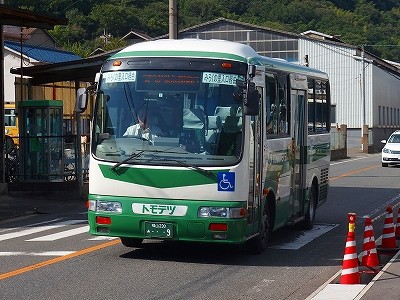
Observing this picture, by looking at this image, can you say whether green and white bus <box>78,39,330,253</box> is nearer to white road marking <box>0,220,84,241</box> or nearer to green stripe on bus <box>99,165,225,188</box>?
green stripe on bus <box>99,165,225,188</box>

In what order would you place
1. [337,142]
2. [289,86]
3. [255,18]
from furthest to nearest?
[255,18], [337,142], [289,86]

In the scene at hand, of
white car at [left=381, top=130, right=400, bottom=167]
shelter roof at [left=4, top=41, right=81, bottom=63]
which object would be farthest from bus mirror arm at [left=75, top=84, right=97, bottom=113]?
shelter roof at [left=4, top=41, right=81, bottom=63]

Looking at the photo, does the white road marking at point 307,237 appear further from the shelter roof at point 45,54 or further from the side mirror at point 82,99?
the shelter roof at point 45,54

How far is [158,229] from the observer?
1273 centimetres

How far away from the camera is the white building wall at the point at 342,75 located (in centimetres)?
8119

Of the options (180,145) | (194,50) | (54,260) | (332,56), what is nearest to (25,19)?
(194,50)

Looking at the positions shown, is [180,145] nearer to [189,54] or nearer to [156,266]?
[189,54]

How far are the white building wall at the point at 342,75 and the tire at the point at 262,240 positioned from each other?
222ft

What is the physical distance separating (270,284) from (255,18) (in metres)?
110

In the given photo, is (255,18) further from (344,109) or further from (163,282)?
(163,282)

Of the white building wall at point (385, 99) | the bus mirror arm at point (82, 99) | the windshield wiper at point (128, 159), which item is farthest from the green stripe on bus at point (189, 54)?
the white building wall at point (385, 99)

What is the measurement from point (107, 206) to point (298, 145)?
4.74 metres

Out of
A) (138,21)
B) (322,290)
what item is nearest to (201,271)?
(322,290)

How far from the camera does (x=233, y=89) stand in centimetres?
1295
